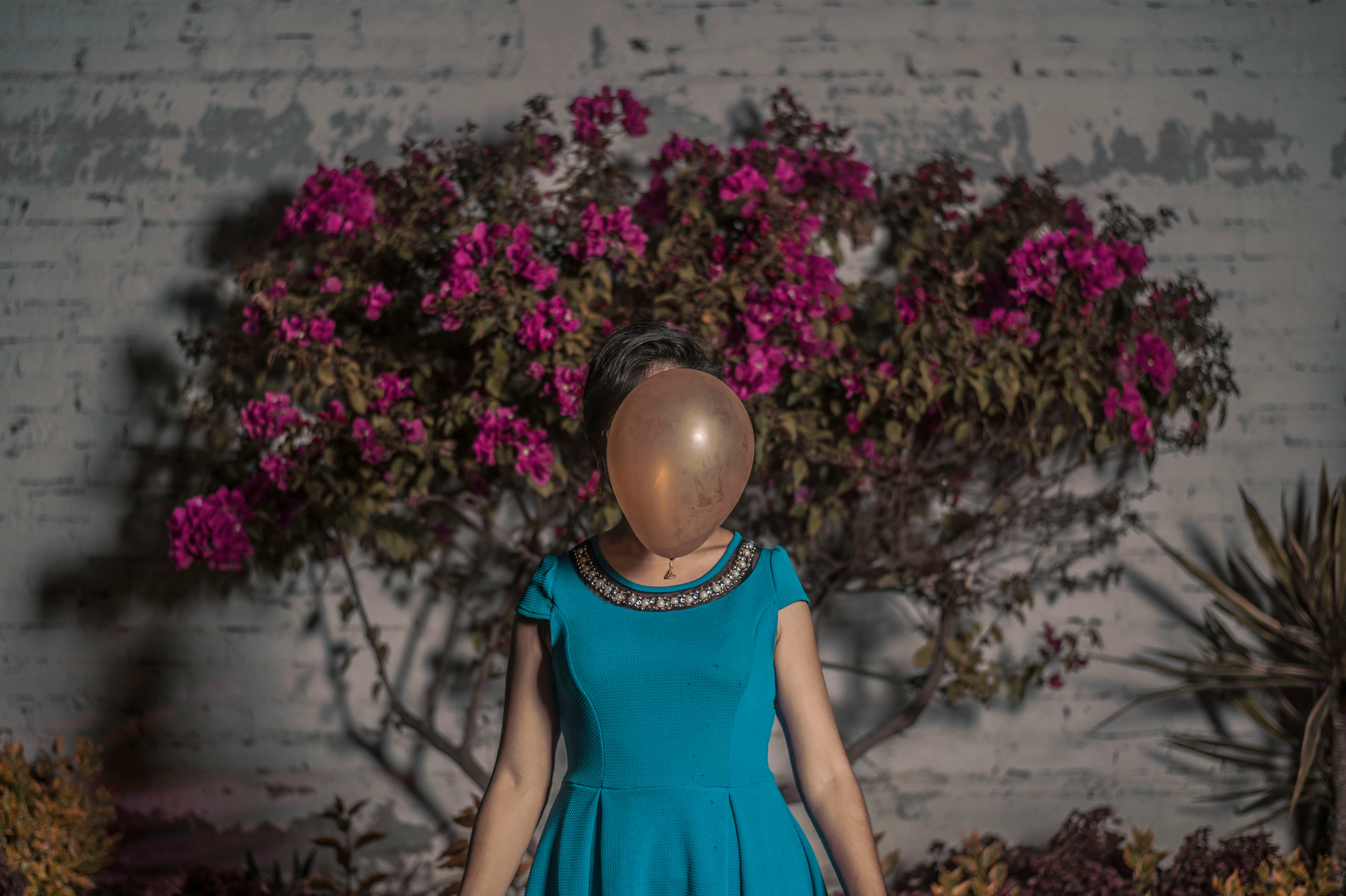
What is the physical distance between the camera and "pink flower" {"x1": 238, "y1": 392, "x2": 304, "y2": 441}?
2146 millimetres

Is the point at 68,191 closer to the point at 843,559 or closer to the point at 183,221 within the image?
the point at 183,221

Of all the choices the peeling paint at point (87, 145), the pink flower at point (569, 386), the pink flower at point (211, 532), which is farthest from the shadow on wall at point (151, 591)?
the pink flower at point (569, 386)

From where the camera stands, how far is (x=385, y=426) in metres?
2.14

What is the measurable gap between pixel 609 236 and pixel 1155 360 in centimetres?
146

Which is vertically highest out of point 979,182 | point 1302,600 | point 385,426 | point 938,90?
point 938,90

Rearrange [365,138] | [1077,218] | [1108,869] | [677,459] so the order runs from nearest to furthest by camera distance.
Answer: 1. [677,459]
2. [1108,869]
3. [1077,218]
4. [365,138]

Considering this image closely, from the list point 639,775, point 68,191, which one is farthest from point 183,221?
point 639,775

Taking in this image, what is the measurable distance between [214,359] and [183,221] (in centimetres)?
45

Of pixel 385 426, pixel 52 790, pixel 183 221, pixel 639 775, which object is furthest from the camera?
pixel 183 221

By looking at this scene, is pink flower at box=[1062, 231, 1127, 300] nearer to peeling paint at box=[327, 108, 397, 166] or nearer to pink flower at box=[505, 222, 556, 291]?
pink flower at box=[505, 222, 556, 291]

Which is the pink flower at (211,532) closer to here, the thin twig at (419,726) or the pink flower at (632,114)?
the thin twig at (419,726)

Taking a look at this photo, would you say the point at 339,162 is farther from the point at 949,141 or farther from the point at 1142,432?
the point at 1142,432

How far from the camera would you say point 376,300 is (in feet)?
7.23

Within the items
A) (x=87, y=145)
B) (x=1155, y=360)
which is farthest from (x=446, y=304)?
(x=1155, y=360)
